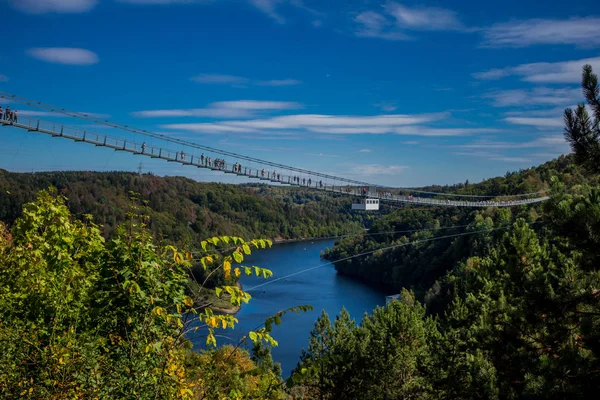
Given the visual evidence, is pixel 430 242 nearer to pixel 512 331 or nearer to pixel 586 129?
pixel 512 331

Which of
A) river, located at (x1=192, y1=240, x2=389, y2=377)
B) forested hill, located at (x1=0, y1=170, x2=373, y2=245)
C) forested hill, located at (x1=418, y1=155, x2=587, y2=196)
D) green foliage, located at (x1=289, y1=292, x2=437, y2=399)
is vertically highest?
forested hill, located at (x1=418, y1=155, x2=587, y2=196)

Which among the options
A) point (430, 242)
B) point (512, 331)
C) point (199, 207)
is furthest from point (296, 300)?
point (512, 331)

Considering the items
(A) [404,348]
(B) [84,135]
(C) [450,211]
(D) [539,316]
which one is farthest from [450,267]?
(D) [539,316]

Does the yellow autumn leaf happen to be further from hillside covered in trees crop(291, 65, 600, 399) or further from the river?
the river

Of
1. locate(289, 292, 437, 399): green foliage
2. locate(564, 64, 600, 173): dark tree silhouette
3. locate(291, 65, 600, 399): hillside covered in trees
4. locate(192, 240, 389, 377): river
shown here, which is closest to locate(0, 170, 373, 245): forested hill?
locate(192, 240, 389, 377): river

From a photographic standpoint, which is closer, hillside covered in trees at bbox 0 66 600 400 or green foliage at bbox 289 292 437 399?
hillside covered in trees at bbox 0 66 600 400

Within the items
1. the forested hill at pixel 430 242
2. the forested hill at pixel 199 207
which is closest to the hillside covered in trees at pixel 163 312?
the forested hill at pixel 199 207

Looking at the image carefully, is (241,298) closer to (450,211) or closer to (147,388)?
(147,388)
